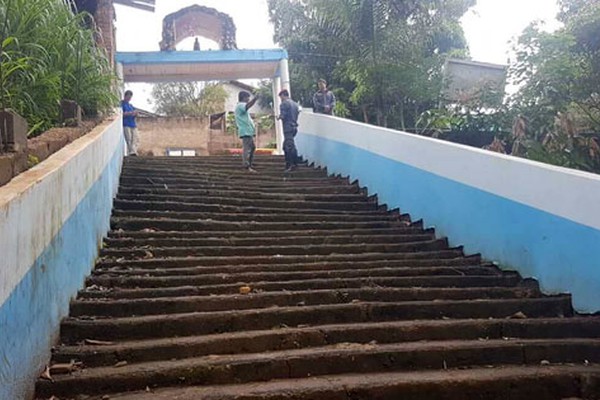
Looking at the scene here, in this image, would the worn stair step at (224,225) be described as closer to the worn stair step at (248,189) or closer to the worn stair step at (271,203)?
the worn stair step at (271,203)

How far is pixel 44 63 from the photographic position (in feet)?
14.9

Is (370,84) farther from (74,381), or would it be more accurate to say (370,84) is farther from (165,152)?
(165,152)

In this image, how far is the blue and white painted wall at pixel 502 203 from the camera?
404 cm

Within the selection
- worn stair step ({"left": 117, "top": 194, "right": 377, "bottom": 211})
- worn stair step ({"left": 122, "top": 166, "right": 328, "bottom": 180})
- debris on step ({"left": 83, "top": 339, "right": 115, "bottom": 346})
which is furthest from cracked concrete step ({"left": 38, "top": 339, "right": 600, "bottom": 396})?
worn stair step ({"left": 122, "top": 166, "right": 328, "bottom": 180})

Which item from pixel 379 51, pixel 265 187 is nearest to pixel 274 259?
pixel 265 187

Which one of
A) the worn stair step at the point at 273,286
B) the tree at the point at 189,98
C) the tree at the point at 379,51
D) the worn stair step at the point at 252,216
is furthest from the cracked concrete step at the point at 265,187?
the tree at the point at 189,98

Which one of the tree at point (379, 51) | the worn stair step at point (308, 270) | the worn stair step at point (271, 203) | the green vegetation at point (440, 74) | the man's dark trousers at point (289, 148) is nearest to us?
the worn stair step at point (308, 270)

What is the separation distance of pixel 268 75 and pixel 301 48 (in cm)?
196

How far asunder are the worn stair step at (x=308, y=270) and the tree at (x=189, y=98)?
21792 mm

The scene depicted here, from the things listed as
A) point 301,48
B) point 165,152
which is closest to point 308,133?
point 301,48

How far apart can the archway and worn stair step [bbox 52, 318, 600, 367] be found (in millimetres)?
10361

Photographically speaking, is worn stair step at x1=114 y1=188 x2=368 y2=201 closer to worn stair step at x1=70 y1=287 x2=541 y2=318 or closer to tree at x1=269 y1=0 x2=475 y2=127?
worn stair step at x1=70 y1=287 x2=541 y2=318

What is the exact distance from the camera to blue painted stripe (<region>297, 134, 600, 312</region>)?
4051mm

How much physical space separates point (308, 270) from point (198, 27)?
10356 mm
